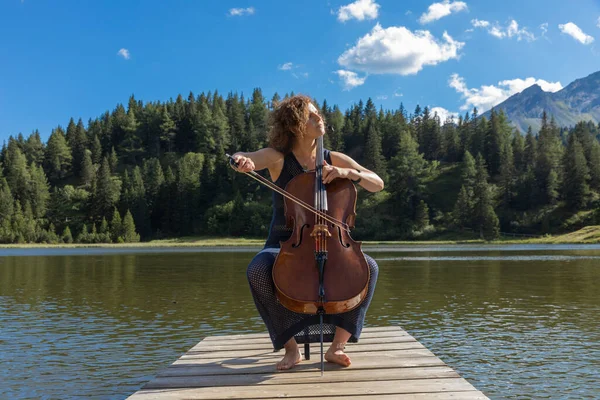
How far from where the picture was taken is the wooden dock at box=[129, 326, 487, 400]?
3.95 meters

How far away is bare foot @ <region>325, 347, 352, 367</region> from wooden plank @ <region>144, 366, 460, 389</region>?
75mm

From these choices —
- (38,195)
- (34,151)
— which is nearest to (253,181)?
(38,195)

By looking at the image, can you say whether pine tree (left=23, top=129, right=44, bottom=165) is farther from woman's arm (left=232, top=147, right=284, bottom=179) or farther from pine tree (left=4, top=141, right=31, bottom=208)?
woman's arm (left=232, top=147, right=284, bottom=179)

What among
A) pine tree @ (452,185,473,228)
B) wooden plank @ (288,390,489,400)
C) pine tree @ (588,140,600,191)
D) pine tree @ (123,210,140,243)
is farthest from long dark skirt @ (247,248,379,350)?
pine tree @ (123,210,140,243)

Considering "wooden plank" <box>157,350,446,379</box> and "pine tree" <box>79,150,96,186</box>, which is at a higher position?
"pine tree" <box>79,150,96,186</box>

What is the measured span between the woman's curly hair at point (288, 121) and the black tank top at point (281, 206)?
4.9 inches

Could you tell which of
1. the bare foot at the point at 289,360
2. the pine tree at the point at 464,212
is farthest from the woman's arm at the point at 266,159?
the pine tree at the point at 464,212

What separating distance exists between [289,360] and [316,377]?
433 mm

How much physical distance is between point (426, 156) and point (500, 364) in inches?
5164

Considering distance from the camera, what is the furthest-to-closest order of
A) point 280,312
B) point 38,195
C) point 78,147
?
point 78,147 < point 38,195 < point 280,312

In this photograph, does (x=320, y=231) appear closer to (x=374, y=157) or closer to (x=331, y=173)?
(x=331, y=173)

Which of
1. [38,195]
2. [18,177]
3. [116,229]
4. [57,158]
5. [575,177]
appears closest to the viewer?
[575,177]

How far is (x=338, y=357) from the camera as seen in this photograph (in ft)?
15.7

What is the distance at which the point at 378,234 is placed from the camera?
333 feet
